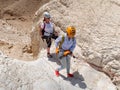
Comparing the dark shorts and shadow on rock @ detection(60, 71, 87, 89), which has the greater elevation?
the dark shorts

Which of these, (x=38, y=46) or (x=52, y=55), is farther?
(x=38, y=46)

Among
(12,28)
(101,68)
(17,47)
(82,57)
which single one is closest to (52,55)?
(82,57)

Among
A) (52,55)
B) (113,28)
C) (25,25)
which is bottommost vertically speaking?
(25,25)

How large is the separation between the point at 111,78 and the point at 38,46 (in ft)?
11.0

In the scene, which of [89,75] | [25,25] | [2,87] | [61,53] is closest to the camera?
[2,87]

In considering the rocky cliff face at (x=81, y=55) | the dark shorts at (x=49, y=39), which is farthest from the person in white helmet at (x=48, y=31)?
the rocky cliff face at (x=81, y=55)

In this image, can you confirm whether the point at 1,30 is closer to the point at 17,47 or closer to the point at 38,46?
the point at 17,47

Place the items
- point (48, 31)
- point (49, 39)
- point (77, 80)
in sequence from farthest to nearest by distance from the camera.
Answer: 1. point (49, 39)
2. point (48, 31)
3. point (77, 80)

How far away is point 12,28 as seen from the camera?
16.0 m

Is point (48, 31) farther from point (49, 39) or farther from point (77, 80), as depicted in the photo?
point (77, 80)

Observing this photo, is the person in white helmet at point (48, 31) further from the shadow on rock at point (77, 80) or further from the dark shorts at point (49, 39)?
the shadow on rock at point (77, 80)

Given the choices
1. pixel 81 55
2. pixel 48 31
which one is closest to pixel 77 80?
pixel 81 55

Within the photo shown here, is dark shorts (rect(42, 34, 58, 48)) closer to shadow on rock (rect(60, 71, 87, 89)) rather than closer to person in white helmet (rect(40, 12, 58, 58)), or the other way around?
person in white helmet (rect(40, 12, 58, 58))

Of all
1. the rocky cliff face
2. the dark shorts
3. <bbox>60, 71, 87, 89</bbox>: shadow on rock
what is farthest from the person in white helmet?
<bbox>60, 71, 87, 89</bbox>: shadow on rock
